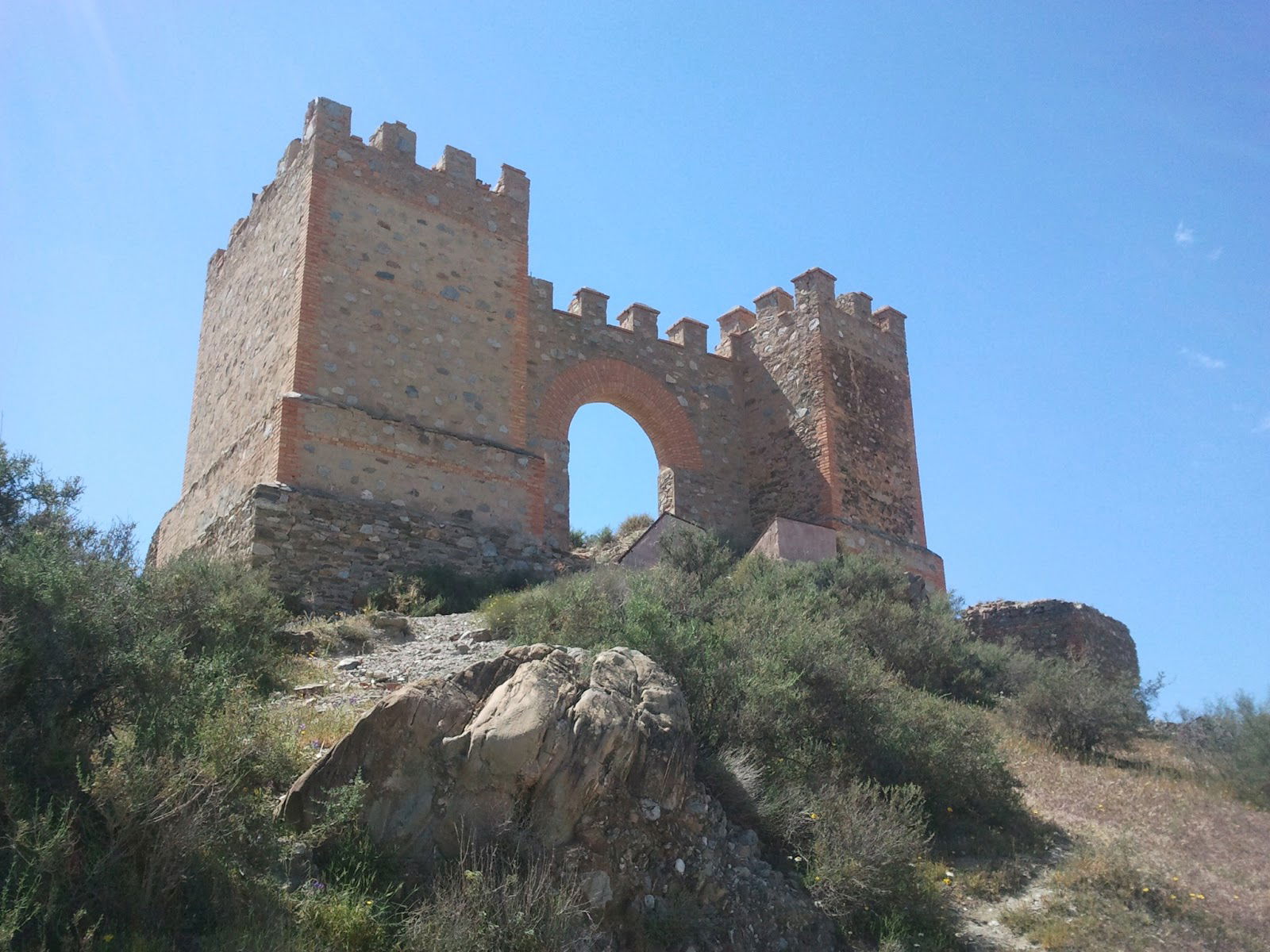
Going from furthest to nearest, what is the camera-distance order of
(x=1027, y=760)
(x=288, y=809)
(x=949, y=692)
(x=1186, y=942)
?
1. (x=949, y=692)
2. (x=1027, y=760)
3. (x=1186, y=942)
4. (x=288, y=809)

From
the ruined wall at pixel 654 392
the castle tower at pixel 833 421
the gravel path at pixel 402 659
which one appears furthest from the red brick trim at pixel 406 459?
the castle tower at pixel 833 421

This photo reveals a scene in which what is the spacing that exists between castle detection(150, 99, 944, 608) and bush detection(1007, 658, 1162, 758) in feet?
17.3

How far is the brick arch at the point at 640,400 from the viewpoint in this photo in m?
17.7

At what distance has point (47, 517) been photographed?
10453mm

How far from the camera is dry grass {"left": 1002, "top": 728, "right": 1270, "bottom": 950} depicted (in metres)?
7.96

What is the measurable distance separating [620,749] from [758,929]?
1.34m

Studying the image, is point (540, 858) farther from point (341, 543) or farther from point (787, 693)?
point (341, 543)

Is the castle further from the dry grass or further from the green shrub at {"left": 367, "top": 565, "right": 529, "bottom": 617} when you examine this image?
the dry grass

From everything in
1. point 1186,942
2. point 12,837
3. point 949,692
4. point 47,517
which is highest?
A: point 47,517

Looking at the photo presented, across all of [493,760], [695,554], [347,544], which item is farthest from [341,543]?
[493,760]

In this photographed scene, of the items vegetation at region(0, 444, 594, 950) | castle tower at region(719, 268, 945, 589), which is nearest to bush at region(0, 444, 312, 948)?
vegetation at region(0, 444, 594, 950)

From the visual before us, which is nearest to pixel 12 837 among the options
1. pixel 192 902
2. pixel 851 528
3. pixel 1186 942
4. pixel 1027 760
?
pixel 192 902

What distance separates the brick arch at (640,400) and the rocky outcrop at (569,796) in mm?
10779

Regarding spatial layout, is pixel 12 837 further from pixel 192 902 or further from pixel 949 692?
pixel 949 692
